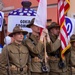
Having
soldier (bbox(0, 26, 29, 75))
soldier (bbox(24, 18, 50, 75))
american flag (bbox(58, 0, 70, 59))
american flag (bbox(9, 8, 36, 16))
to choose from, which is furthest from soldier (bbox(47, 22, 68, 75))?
american flag (bbox(9, 8, 36, 16))

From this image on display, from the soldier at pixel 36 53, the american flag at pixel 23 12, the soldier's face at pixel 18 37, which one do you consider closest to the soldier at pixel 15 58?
the soldier's face at pixel 18 37

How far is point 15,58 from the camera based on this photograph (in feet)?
15.8

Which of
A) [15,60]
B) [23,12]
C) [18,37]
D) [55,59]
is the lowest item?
[55,59]

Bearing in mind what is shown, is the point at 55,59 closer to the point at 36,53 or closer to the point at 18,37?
the point at 36,53

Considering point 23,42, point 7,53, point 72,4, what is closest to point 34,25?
point 23,42

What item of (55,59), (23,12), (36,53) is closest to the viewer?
(36,53)

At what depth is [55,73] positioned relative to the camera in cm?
527

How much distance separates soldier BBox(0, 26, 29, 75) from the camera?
15.8 feet

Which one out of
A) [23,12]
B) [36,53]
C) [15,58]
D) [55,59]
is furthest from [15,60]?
[23,12]

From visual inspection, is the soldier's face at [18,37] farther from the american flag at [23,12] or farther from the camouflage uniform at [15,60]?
the american flag at [23,12]

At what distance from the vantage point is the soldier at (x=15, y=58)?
4.80 m

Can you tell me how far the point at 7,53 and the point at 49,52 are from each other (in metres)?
0.77

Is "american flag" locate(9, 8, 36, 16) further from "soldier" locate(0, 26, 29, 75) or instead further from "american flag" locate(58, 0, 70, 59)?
"soldier" locate(0, 26, 29, 75)

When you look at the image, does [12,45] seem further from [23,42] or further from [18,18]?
[18,18]
